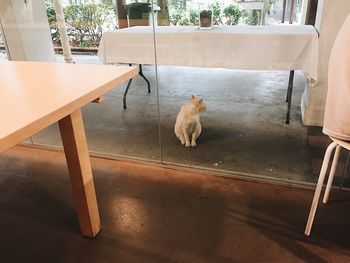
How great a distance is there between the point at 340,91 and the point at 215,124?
55.5 inches

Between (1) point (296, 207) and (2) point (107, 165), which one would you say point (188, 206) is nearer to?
(1) point (296, 207)

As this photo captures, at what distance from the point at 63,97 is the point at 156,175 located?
1.07 m

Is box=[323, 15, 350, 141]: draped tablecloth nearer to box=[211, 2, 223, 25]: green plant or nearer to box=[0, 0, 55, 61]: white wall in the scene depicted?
box=[211, 2, 223, 25]: green plant

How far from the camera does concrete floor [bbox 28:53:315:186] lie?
1.99 meters

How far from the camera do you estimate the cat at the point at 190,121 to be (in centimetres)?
208

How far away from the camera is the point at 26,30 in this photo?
7.30 feet

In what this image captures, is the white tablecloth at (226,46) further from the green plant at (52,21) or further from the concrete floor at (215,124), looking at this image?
the green plant at (52,21)

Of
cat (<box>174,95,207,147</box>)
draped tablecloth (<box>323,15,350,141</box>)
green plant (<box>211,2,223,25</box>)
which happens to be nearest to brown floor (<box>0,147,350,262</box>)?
cat (<box>174,95,207,147</box>)

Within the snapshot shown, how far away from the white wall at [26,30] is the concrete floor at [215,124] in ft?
1.31

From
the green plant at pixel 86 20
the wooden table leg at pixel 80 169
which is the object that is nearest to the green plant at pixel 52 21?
the green plant at pixel 86 20

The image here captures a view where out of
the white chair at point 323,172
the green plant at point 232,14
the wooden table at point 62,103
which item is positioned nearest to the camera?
the wooden table at point 62,103

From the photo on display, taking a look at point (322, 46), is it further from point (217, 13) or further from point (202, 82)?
point (202, 82)

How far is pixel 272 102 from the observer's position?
2463 mm

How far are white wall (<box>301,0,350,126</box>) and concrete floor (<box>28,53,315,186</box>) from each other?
0.41 feet
